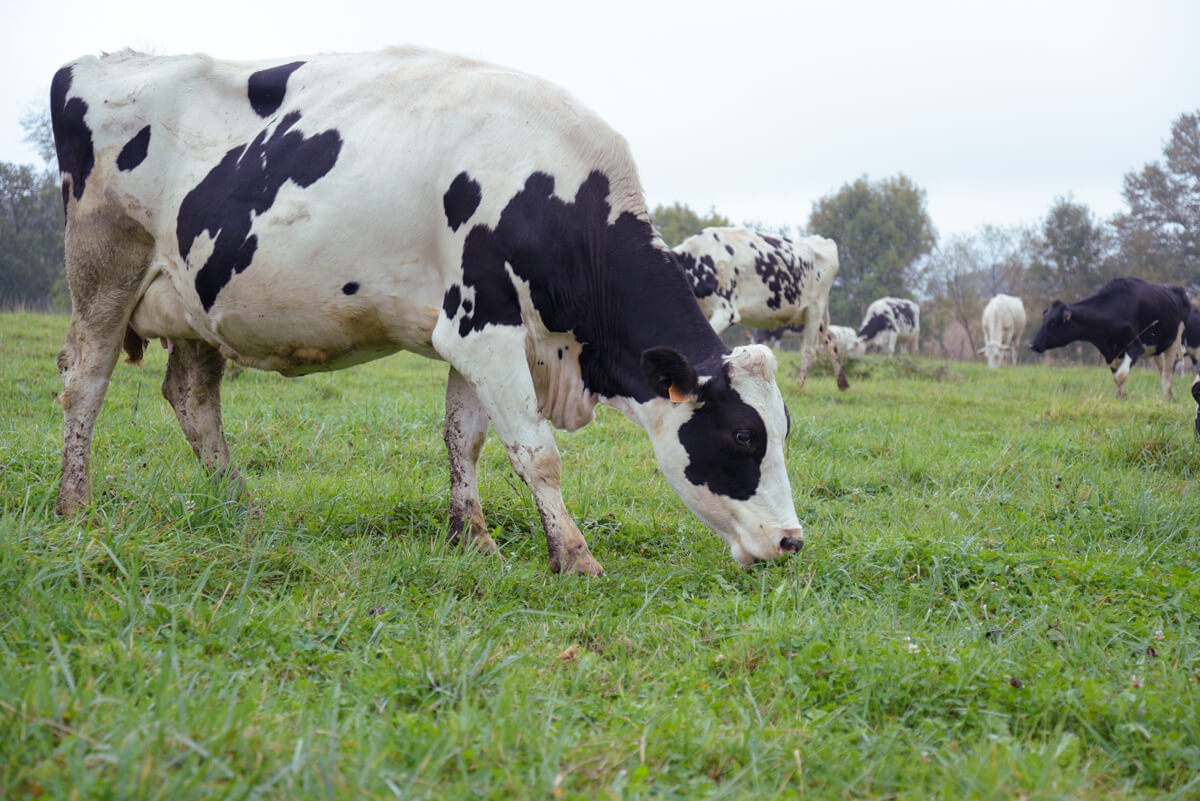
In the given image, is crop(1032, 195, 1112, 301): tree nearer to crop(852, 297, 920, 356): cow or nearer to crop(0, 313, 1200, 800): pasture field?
crop(852, 297, 920, 356): cow

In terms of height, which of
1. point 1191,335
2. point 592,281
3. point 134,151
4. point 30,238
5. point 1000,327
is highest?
point 134,151

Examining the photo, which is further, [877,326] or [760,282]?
[877,326]

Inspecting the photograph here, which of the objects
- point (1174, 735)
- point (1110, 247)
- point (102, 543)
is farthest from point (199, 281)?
point (1110, 247)

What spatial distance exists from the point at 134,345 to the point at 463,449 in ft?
7.34

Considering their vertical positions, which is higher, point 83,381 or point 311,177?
point 311,177

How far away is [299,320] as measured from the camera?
4578mm

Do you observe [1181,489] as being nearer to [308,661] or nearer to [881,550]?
[881,550]

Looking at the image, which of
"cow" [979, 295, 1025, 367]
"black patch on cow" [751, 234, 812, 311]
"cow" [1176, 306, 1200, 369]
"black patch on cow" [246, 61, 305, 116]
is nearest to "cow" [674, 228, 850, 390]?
"black patch on cow" [751, 234, 812, 311]

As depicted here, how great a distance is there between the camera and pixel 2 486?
455cm

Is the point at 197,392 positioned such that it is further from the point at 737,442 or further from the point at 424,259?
the point at 737,442

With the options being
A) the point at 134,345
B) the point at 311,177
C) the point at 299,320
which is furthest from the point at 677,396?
the point at 134,345

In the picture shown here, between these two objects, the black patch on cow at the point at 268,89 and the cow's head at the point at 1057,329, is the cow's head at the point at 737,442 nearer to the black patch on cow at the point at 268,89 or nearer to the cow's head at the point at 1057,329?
the black patch on cow at the point at 268,89

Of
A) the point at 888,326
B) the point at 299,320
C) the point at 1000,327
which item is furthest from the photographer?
the point at 888,326

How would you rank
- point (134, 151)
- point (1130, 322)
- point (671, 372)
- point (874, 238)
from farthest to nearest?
point (874, 238), point (1130, 322), point (134, 151), point (671, 372)
